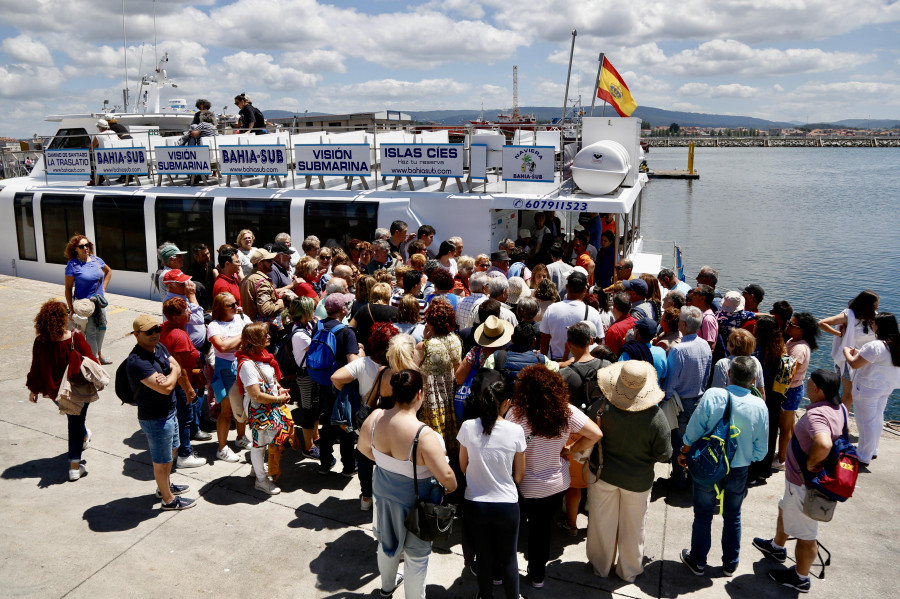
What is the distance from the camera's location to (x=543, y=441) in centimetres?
411

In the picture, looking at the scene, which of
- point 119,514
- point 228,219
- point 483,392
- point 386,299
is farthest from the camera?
point 228,219

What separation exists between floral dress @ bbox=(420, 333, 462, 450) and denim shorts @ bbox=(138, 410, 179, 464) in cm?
212

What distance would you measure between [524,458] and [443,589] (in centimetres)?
126

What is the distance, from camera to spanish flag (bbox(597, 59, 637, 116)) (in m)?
10.5

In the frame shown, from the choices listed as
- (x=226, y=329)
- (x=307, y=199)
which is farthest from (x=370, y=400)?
(x=307, y=199)

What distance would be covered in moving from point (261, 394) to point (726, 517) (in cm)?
377

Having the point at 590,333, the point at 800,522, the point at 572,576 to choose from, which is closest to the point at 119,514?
the point at 572,576

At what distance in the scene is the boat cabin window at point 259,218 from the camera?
34.5 feet

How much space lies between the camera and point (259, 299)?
6.87 metres

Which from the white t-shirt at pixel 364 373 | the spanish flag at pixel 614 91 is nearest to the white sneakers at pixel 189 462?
the white t-shirt at pixel 364 373

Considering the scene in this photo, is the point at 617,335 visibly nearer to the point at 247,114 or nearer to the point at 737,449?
the point at 737,449

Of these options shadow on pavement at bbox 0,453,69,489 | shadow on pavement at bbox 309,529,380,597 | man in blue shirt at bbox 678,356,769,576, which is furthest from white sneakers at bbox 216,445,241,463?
man in blue shirt at bbox 678,356,769,576

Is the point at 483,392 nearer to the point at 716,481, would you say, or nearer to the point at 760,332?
the point at 716,481

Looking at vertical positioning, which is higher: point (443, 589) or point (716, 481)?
point (716, 481)
